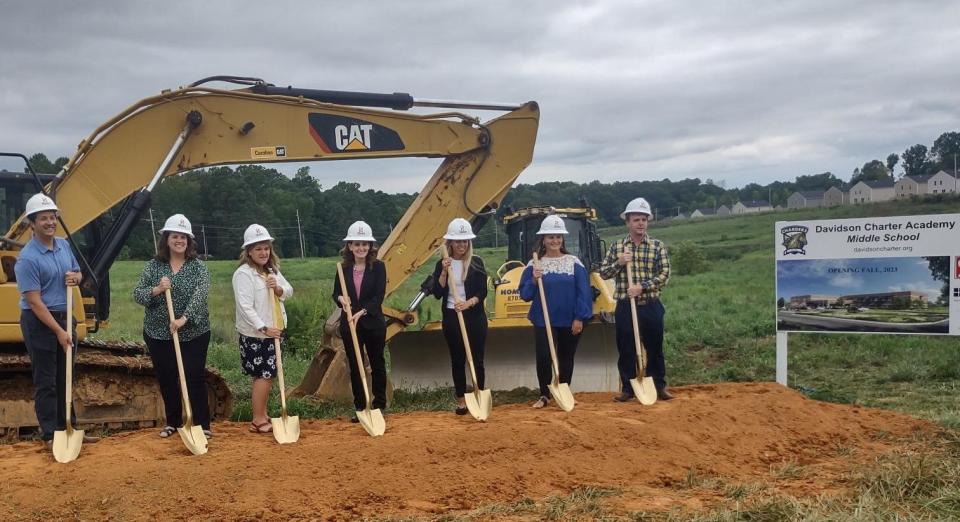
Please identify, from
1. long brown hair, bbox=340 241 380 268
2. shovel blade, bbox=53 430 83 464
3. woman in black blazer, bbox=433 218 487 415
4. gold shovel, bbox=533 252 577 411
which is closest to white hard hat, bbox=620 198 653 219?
gold shovel, bbox=533 252 577 411

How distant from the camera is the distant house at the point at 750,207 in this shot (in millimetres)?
48612

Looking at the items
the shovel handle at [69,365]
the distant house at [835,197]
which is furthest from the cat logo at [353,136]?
the distant house at [835,197]

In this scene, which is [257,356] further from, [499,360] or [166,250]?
[499,360]

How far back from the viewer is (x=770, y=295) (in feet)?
74.0

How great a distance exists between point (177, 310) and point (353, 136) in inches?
136

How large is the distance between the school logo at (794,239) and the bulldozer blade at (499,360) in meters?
2.17

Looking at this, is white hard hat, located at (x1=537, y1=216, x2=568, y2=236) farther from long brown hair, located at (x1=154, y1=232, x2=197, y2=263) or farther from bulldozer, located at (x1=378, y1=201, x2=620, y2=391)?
long brown hair, located at (x1=154, y1=232, x2=197, y2=263)

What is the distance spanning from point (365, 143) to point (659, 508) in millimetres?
5470

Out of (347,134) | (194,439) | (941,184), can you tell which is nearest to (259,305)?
(194,439)

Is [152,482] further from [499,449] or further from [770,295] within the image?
[770,295]

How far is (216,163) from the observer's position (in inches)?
360

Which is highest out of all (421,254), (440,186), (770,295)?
(440,186)

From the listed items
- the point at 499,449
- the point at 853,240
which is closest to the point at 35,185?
the point at 499,449

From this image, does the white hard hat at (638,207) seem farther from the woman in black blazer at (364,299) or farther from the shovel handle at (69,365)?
the shovel handle at (69,365)
